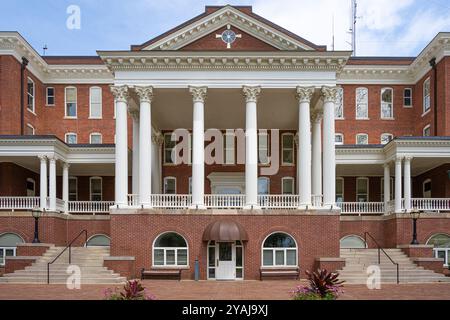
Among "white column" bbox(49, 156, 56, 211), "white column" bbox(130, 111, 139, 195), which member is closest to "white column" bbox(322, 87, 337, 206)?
"white column" bbox(130, 111, 139, 195)

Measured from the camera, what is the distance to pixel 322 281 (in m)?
16.2

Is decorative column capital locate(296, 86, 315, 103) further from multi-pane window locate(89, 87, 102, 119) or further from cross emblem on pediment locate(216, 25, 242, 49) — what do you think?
multi-pane window locate(89, 87, 102, 119)

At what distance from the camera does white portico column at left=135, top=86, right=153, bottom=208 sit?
3166 centimetres

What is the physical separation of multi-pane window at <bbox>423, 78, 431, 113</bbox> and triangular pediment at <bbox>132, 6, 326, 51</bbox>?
50.6 ft

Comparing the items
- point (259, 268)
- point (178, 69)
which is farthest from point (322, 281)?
point (178, 69)

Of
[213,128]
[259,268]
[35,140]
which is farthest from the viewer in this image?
[213,128]

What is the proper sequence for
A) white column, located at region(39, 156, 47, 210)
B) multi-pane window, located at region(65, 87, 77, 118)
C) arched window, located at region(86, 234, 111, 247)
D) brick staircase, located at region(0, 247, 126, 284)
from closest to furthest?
brick staircase, located at region(0, 247, 126, 284) < white column, located at region(39, 156, 47, 210) < arched window, located at region(86, 234, 111, 247) < multi-pane window, located at region(65, 87, 77, 118)

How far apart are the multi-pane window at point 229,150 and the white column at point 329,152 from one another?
10.3m

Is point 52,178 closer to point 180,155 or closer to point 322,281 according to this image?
point 180,155

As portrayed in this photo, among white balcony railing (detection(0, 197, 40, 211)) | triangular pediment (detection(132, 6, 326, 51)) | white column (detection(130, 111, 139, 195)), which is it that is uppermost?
triangular pediment (detection(132, 6, 326, 51))

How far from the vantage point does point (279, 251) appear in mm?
31266

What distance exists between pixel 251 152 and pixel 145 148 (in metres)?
6.13

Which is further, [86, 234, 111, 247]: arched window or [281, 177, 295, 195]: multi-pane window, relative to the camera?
[281, 177, 295, 195]: multi-pane window

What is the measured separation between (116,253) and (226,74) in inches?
473
